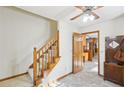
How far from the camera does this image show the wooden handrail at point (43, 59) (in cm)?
301

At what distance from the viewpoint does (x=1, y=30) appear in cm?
354

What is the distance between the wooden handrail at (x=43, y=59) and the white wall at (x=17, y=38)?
96cm

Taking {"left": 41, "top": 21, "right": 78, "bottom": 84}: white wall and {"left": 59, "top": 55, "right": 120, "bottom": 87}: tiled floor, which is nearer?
{"left": 59, "top": 55, "right": 120, "bottom": 87}: tiled floor

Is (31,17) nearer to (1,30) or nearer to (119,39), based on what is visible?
(1,30)

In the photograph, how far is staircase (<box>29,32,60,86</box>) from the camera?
3.02m

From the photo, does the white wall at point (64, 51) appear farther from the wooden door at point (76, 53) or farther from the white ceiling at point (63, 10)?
the white ceiling at point (63, 10)

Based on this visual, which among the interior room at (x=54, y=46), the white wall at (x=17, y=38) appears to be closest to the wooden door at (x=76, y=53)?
the interior room at (x=54, y=46)

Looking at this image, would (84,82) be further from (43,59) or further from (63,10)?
(63,10)

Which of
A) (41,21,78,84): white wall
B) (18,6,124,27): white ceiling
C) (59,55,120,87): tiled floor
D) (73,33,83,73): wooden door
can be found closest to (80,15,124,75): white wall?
(18,6,124,27): white ceiling

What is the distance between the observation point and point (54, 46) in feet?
13.1

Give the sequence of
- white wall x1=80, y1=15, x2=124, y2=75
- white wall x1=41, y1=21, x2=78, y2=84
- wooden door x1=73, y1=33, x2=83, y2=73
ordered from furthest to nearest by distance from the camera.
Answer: wooden door x1=73, y1=33, x2=83, y2=73 → white wall x1=41, y1=21, x2=78, y2=84 → white wall x1=80, y1=15, x2=124, y2=75

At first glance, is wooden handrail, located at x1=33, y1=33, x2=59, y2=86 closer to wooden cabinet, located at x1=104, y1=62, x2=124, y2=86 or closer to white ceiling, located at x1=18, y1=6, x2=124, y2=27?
white ceiling, located at x1=18, y1=6, x2=124, y2=27
